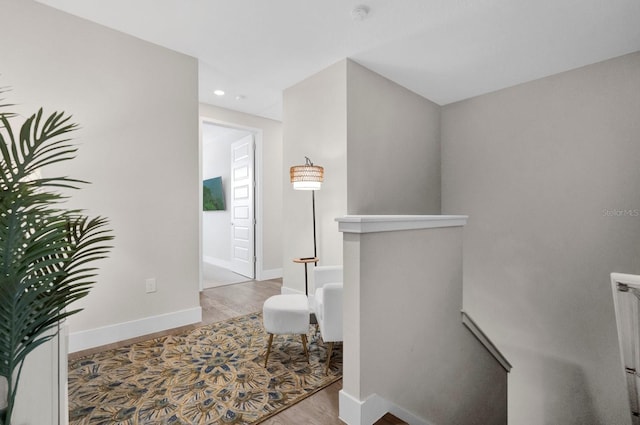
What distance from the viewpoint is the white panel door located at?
199 inches

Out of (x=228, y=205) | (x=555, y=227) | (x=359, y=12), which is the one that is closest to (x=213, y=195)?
(x=228, y=205)

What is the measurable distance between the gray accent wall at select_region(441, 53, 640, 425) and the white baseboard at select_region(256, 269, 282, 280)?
2.86m

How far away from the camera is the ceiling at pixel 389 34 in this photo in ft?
7.68

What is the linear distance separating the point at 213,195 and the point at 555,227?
18.4 feet

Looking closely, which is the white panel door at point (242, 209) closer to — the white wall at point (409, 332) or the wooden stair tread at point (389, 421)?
the white wall at point (409, 332)

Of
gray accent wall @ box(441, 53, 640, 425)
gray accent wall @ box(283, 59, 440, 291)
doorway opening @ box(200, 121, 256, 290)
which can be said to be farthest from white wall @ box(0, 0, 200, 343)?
gray accent wall @ box(441, 53, 640, 425)

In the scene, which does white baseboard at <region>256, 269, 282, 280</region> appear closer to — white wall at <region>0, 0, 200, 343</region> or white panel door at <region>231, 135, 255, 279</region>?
white panel door at <region>231, 135, 255, 279</region>

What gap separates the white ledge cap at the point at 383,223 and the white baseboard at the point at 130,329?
2145 mm

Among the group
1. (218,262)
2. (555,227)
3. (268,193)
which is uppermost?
(268,193)

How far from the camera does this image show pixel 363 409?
5.27 ft

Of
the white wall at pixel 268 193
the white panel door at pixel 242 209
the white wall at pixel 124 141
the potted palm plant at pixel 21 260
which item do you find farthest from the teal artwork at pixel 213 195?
the potted palm plant at pixel 21 260

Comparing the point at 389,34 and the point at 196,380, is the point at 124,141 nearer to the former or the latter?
the point at 196,380

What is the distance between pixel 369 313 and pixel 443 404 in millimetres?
1278

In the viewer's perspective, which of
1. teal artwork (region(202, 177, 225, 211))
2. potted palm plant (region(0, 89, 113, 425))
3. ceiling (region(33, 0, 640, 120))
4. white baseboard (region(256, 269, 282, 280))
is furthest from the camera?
teal artwork (region(202, 177, 225, 211))
